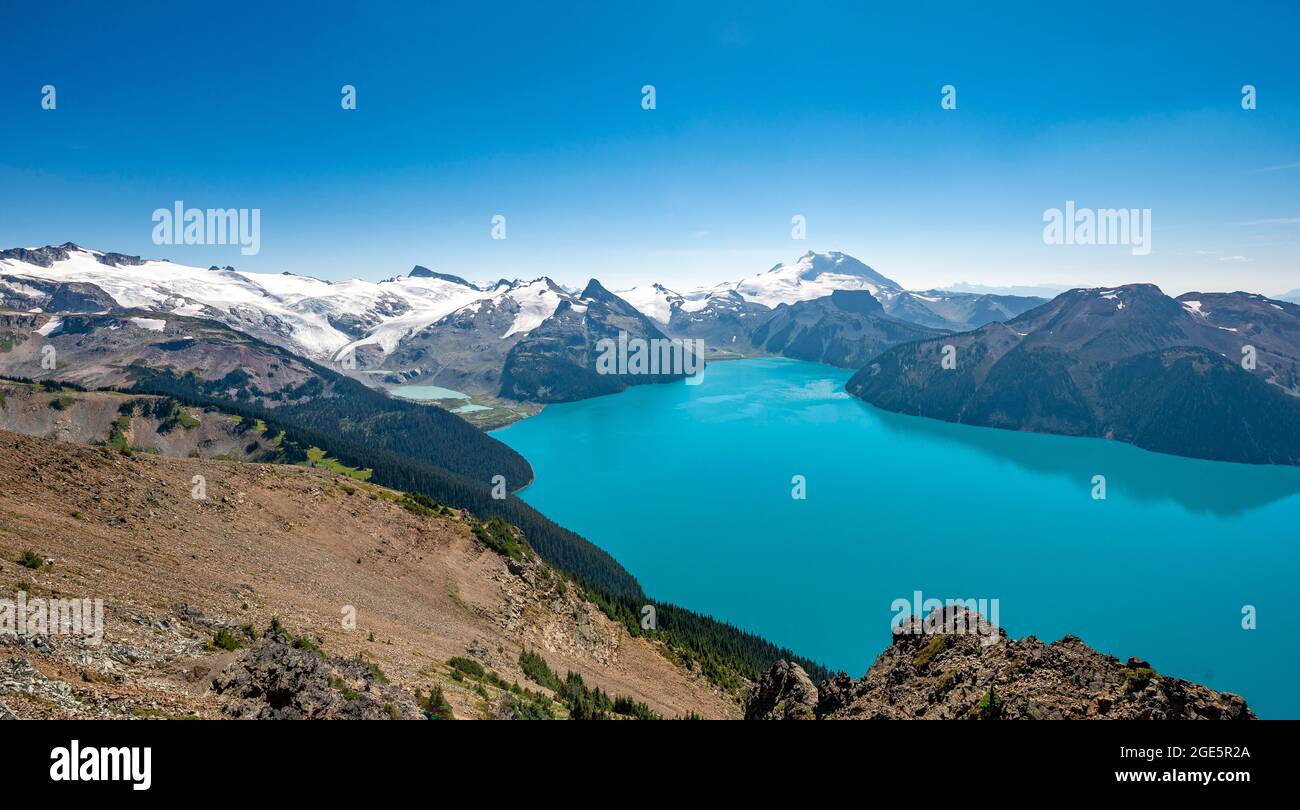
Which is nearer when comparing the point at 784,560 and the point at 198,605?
the point at 198,605

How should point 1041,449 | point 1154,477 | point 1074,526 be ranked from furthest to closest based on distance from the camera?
point 1041,449, point 1154,477, point 1074,526

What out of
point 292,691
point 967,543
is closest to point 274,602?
point 292,691

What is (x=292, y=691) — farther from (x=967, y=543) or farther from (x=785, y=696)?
(x=967, y=543)
